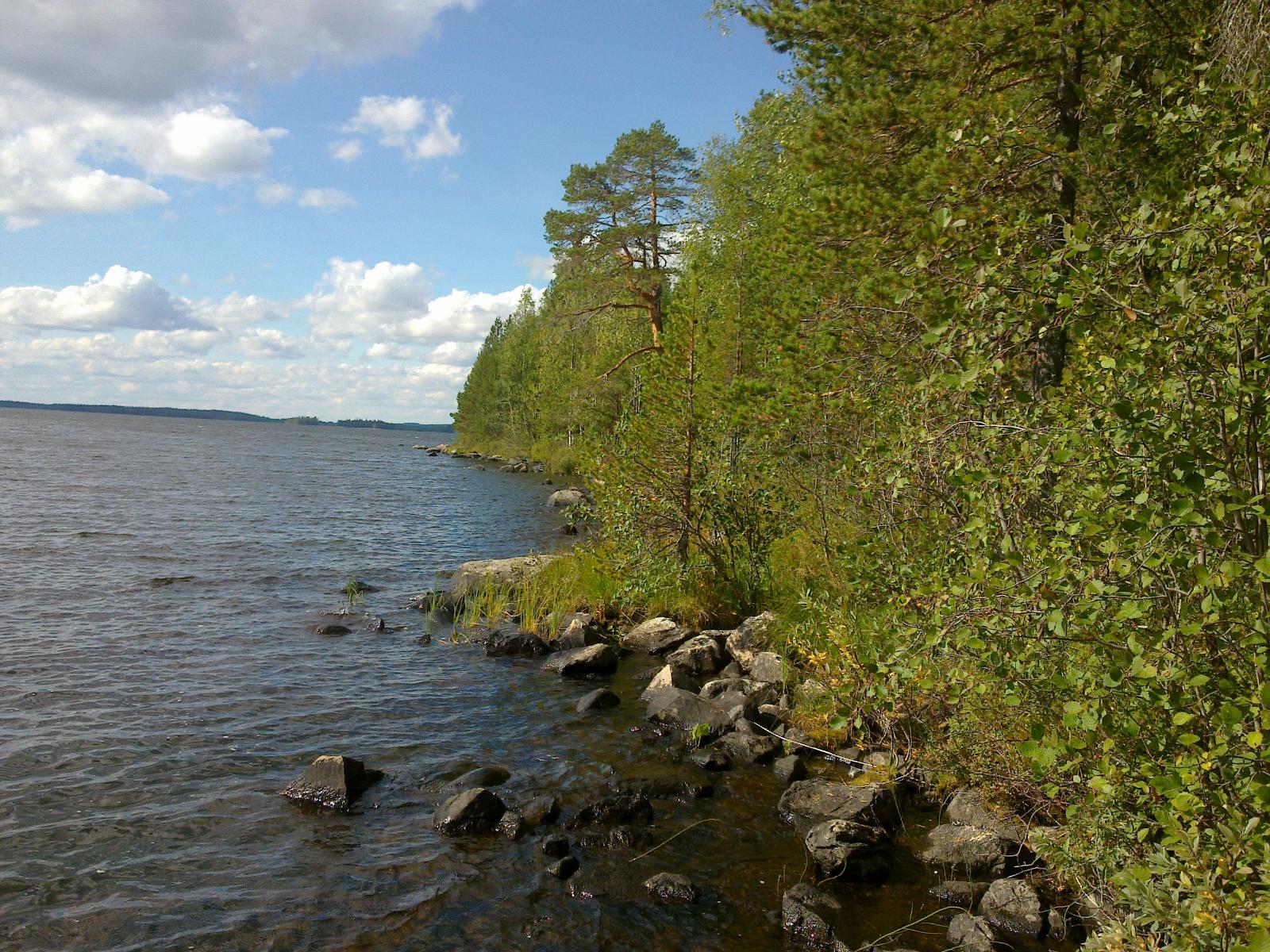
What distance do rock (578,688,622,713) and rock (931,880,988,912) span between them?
595 centimetres

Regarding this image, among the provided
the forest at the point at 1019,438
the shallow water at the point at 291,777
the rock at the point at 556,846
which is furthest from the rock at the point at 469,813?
the forest at the point at 1019,438

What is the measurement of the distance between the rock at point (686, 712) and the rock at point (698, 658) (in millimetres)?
1461

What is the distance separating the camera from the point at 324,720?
1157 cm

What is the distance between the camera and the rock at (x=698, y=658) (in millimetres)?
13470

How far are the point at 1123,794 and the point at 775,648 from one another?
27.0 ft

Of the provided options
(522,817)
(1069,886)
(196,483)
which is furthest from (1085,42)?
(196,483)

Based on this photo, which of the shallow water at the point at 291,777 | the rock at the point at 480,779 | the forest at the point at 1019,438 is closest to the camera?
the forest at the point at 1019,438

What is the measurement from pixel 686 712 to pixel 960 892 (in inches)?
193

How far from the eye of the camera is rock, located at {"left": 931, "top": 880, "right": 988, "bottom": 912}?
6914 millimetres

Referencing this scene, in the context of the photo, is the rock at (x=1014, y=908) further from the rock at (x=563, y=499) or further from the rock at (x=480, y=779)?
the rock at (x=563, y=499)

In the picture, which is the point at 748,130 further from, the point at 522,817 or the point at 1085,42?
the point at 522,817

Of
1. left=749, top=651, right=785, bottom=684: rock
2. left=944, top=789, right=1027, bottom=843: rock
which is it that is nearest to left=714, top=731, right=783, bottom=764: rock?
left=749, top=651, right=785, bottom=684: rock

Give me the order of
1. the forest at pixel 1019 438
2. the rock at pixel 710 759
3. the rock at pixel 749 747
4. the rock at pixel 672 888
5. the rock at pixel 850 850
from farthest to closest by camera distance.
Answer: the rock at pixel 749 747
the rock at pixel 710 759
the rock at pixel 850 850
the rock at pixel 672 888
the forest at pixel 1019 438

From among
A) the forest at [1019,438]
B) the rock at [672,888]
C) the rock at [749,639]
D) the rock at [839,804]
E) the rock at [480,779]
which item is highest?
the forest at [1019,438]
